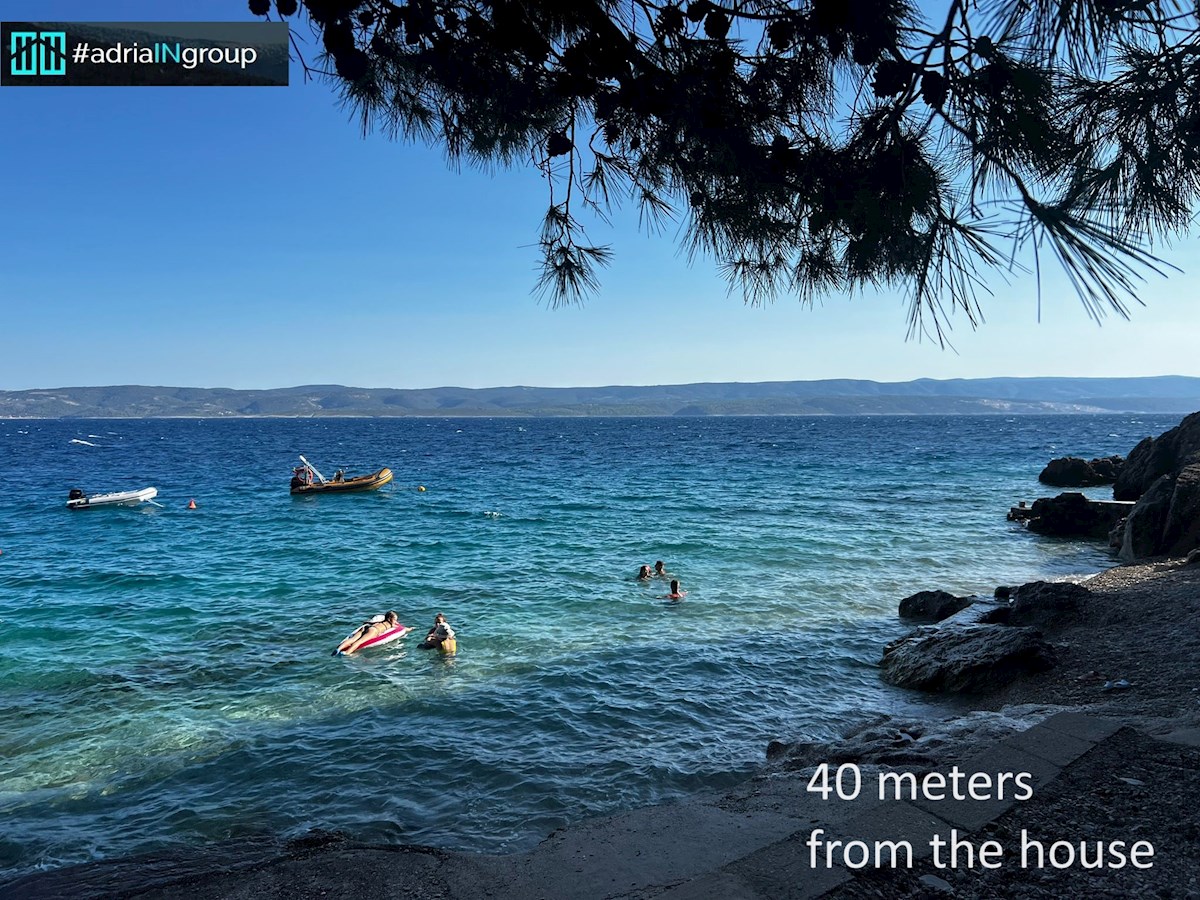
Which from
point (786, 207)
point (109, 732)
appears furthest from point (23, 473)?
point (786, 207)

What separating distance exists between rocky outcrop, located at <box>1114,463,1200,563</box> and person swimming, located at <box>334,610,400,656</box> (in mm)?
18150

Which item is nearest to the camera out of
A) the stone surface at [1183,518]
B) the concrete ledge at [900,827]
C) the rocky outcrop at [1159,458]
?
the concrete ledge at [900,827]

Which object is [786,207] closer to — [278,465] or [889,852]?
[889,852]

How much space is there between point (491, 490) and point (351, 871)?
37655 millimetres

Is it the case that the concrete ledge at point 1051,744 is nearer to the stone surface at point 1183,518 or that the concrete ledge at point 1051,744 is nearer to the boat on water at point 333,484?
the stone surface at point 1183,518

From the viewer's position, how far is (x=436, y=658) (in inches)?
530

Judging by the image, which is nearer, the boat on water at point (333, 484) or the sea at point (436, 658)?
the sea at point (436, 658)

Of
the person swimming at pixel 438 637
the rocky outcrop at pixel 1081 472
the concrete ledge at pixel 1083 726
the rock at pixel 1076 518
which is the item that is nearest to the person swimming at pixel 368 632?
the person swimming at pixel 438 637

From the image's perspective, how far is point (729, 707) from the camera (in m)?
10.9

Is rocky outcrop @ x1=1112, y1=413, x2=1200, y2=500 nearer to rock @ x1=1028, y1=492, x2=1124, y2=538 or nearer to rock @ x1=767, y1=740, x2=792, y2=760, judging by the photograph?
rock @ x1=1028, y1=492, x2=1124, y2=538

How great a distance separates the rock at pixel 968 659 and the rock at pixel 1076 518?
16181 mm

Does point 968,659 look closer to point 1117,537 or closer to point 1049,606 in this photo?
point 1049,606

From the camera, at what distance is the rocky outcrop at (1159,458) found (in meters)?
26.2

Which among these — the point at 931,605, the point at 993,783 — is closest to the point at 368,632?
the point at 993,783
